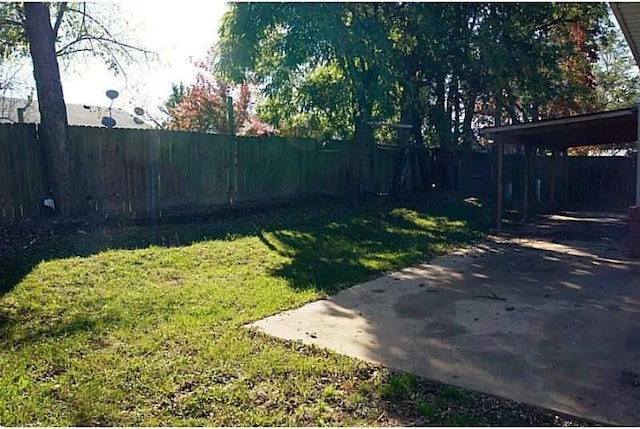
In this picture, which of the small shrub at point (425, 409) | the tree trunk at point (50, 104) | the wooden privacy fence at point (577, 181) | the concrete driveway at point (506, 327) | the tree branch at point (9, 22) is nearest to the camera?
the small shrub at point (425, 409)

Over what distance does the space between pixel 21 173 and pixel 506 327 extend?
7050 millimetres

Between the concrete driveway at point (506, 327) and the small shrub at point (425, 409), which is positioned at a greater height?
the concrete driveway at point (506, 327)

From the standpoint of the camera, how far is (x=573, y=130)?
1067 cm

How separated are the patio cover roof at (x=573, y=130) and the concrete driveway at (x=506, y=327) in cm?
288

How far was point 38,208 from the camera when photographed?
7.95 metres

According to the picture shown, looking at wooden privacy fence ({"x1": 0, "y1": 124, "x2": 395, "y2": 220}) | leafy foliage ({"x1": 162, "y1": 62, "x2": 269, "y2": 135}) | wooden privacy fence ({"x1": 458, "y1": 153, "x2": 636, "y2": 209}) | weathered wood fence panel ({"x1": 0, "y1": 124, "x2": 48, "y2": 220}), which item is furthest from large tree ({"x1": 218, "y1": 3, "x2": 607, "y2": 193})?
leafy foliage ({"x1": 162, "y1": 62, "x2": 269, "y2": 135})

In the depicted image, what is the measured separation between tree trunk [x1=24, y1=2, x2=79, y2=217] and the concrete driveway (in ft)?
16.7

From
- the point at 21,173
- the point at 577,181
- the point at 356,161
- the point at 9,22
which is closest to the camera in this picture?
the point at 21,173

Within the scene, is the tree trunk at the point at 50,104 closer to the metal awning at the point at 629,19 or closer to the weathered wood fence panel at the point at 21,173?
the weathered wood fence panel at the point at 21,173

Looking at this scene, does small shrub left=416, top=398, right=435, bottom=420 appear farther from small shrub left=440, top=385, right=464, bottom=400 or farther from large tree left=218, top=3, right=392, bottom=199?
large tree left=218, top=3, right=392, bottom=199

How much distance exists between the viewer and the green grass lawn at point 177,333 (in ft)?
8.91

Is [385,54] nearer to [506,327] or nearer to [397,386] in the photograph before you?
[506,327]

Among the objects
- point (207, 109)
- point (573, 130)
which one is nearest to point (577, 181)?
point (573, 130)

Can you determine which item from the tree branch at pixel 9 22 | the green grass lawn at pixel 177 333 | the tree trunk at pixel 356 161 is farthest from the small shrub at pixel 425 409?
the tree trunk at pixel 356 161
